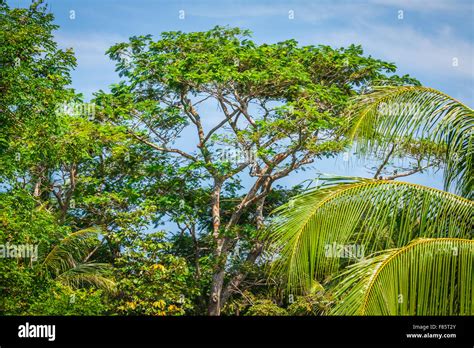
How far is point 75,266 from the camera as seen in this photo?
1560 cm

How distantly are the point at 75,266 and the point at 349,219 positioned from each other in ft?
32.6

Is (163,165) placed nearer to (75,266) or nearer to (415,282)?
(75,266)

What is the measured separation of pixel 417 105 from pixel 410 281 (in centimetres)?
176

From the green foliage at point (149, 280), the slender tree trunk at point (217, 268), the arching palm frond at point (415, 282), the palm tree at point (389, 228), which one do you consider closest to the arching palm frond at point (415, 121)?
the palm tree at point (389, 228)

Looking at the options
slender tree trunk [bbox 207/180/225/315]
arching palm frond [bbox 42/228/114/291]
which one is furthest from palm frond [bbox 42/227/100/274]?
slender tree trunk [bbox 207/180/225/315]

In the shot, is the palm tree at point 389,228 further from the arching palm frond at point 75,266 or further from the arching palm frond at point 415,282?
the arching palm frond at point 75,266

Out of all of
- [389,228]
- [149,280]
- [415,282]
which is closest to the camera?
[415,282]

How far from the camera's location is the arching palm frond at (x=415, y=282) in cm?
594

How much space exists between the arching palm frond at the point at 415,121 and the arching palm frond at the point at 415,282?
1135mm

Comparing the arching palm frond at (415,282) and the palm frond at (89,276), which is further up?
the arching palm frond at (415,282)

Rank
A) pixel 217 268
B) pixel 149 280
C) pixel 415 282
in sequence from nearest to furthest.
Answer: pixel 415 282, pixel 149 280, pixel 217 268

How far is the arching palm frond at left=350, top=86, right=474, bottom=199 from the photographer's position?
7.12 metres

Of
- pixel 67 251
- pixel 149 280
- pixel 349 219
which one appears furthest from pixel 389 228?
pixel 67 251
